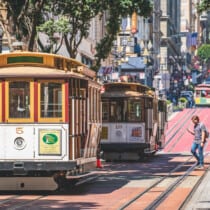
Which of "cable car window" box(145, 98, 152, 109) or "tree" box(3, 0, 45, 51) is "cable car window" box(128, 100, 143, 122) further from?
"tree" box(3, 0, 45, 51)

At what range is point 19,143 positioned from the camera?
19.0 meters

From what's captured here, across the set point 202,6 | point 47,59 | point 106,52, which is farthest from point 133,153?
point 47,59

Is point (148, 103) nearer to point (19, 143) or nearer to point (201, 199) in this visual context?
point (19, 143)

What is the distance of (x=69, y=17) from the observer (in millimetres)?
33688

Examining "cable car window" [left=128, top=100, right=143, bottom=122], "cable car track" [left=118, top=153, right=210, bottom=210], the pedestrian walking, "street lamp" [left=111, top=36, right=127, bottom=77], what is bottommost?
"cable car track" [left=118, top=153, right=210, bottom=210]

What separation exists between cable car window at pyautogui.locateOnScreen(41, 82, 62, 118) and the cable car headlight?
0.65 m

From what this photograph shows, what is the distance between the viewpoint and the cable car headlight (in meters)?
19.0

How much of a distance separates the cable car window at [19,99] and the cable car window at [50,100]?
0.31 meters

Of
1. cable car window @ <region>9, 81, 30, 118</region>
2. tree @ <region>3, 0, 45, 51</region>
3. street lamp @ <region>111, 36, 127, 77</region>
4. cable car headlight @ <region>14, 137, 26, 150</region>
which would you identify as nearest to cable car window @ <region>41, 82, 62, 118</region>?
cable car window @ <region>9, 81, 30, 118</region>

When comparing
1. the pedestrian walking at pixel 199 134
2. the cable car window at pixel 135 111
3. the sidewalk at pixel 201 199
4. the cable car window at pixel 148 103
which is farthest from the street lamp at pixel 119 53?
the sidewalk at pixel 201 199

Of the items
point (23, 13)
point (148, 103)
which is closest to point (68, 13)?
point (148, 103)

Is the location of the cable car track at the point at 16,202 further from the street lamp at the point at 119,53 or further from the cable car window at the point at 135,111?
the street lamp at the point at 119,53

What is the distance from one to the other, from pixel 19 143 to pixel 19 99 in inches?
35.5

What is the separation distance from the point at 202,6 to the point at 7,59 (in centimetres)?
620
